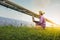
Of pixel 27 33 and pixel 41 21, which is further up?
pixel 41 21

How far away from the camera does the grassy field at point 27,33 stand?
2791 mm

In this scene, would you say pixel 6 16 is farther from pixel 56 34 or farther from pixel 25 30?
pixel 56 34

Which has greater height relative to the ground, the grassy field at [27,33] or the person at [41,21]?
the person at [41,21]

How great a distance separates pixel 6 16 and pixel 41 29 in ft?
1.54

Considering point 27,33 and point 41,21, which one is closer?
point 27,33

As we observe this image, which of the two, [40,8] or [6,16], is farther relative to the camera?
[40,8]

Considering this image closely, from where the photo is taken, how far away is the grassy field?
2791 mm

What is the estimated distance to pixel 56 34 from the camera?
304cm

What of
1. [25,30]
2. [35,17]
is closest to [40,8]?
[35,17]

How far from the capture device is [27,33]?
291 centimetres

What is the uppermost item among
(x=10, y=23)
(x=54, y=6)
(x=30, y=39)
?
(x=54, y=6)

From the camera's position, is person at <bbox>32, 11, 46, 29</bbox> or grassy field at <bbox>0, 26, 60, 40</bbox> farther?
person at <bbox>32, 11, 46, 29</bbox>

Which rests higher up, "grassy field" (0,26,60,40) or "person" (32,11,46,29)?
"person" (32,11,46,29)

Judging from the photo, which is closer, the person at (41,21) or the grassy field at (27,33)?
the grassy field at (27,33)
